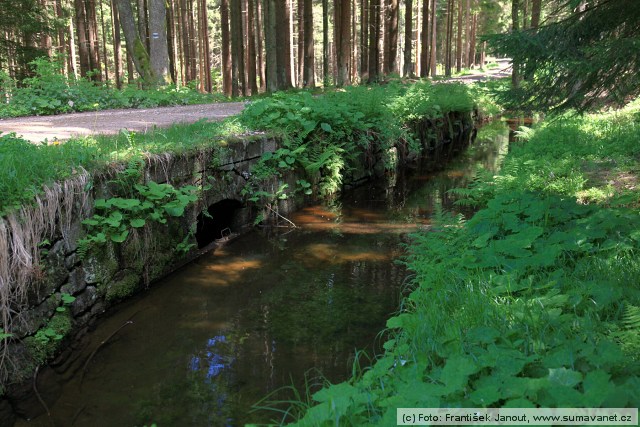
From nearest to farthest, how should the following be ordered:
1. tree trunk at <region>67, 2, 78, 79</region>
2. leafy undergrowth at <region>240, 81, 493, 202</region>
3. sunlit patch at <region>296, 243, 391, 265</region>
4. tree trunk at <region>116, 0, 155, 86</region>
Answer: sunlit patch at <region>296, 243, 391, 265</region> → leafy undergrowth at <region>240, 81, 493, 202</region> → tree trunk at <region>116, 0, 155, 86</region> → tree trunk at <region>67, 2, 78, 79</region>

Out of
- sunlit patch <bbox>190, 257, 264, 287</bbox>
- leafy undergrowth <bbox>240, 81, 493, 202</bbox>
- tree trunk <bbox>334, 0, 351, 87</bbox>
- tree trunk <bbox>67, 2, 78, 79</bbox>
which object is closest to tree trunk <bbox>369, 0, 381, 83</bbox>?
tree trunk <bbox>334, 0, 351, 87</bbox>

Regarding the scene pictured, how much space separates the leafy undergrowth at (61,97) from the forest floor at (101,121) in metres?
0.51

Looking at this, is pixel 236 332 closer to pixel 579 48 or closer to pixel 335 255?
pixel 335 255

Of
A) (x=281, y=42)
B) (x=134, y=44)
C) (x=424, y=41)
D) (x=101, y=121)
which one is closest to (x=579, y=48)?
(x=101, y=121)

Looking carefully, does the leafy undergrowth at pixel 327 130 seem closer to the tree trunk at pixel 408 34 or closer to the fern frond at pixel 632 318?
the fern frond at pixel 632 318

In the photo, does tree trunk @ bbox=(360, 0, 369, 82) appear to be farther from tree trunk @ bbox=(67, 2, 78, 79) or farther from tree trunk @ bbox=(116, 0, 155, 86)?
tree trunk @ bbox=(67, 2, 78, 79)

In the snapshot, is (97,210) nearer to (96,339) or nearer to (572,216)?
(96,339)

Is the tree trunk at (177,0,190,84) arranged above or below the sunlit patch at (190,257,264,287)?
above

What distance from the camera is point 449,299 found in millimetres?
3959

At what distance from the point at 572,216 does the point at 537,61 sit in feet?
5.42

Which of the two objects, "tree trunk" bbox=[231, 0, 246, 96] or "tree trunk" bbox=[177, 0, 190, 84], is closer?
"tree trunk" bbox=[231, 0, 246, 96]

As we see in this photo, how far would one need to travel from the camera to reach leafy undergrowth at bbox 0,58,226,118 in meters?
10.1

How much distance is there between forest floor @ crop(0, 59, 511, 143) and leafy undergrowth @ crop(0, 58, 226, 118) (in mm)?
514

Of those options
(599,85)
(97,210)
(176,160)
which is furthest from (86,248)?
(599,85)
